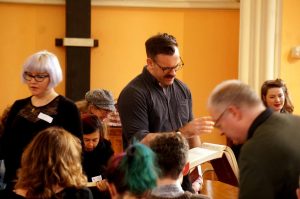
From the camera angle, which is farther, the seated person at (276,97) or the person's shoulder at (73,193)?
the seated person at (276,97)

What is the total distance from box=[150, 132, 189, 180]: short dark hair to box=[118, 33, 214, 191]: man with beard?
496 millimetres

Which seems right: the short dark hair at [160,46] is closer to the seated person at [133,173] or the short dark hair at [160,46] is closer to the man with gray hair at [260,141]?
the man with gray hair at [260,141]

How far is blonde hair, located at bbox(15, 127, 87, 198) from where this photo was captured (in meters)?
2.26

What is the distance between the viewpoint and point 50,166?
2.27 meters

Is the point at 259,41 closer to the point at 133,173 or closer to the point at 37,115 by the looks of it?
the point at 37,115

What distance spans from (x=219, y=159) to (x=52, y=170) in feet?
4.77

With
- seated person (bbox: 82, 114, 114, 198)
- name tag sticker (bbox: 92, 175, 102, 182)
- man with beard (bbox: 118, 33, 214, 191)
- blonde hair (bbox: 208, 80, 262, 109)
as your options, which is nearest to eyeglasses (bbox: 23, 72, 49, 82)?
man with beard (bbox: 118, 33, 214, 191)

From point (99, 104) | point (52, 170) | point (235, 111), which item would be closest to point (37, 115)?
point (52, 170)

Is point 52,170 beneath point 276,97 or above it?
beneath

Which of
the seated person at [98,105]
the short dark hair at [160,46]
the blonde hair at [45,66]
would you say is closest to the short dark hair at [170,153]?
the short dark hair at [160,46]

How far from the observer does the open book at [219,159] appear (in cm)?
304

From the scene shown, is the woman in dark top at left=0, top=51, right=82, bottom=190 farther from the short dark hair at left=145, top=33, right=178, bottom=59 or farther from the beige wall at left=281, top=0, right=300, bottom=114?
→ the beige wall at left=281, top=0, right=300, bottom=114

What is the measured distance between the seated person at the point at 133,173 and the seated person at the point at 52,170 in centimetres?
32

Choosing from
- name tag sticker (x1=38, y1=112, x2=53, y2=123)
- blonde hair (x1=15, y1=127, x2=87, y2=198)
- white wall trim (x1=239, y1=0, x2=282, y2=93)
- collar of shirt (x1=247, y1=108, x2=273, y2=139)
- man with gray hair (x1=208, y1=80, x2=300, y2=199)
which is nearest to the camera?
man with gray hair (x1=208, y1=80, x2=300, y2=199)
